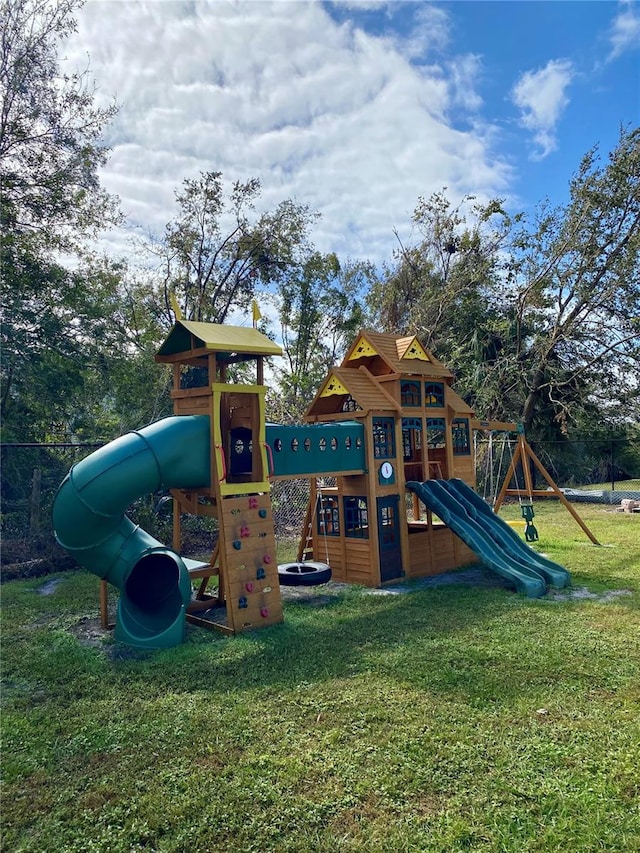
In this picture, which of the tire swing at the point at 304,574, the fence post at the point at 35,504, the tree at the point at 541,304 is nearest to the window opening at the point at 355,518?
the tire swing at the point at 304,574

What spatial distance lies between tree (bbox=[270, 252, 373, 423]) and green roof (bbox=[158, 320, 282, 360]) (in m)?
11.7

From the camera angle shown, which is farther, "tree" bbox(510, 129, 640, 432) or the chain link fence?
"tree" bbox(510, 129, 640, 432)

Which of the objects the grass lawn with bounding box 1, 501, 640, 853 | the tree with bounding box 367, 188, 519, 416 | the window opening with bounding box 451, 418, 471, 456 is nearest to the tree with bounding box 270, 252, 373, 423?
the tree with bounding box 367, 188, 519, 416

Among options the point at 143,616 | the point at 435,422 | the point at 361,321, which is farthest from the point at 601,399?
the point at 143,616

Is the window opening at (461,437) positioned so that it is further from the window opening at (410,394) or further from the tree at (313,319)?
the tree at (313,319)

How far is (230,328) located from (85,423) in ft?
22.8

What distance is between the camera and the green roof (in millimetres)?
6719

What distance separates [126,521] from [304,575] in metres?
2.27

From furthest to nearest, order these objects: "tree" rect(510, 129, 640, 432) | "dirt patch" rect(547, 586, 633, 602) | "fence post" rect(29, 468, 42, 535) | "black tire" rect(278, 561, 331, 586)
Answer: "tree" rect(510, 129, 640, 432) < "fence post" rect(29, 468, 42, 535) < "dirt patch" rect(547, 586, 633, 602) < "black tire" rect(278, 561, 331, 586)

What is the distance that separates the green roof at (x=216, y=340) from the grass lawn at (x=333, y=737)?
3.23m

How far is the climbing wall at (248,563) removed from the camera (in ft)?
21.0

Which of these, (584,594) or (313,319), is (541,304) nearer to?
(313,319)

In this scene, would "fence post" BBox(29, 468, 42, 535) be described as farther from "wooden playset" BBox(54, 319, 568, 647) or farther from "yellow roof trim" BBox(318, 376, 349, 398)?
"yellow roof trim" BBox(318, 376, 349, 398)

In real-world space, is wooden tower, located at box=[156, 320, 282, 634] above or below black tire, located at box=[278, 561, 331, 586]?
above
